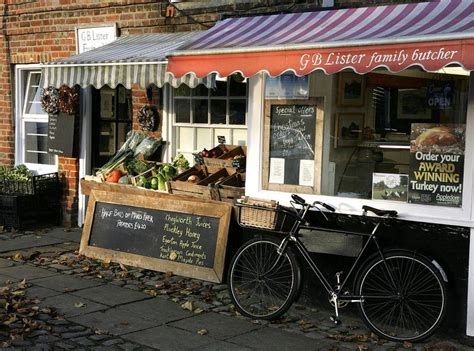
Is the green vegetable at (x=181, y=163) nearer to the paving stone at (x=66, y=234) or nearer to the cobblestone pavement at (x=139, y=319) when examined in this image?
the cobblestone pavement at (x=139, y=319)

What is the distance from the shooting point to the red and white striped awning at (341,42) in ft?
14.9

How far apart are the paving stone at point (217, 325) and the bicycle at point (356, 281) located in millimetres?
161

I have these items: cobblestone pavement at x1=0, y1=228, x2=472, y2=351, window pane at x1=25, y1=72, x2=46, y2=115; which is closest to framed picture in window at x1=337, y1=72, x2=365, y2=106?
cobblestone pavement at x1=0, y1=228, x2=472, y2=351

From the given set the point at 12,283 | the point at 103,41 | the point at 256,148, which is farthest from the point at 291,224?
the point at 103,41

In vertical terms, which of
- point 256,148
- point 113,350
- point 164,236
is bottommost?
point 113,350

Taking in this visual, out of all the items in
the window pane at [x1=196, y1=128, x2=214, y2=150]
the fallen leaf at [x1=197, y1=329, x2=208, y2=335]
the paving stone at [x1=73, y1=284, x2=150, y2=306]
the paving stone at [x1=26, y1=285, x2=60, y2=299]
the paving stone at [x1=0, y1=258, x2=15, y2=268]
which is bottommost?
the fallen leaf at [x1=197, y1=329, x2=208, y2=335]

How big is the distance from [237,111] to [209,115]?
18.0 inches

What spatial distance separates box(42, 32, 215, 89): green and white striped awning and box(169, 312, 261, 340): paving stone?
2358 mm

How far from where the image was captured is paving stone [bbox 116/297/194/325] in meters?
5.77

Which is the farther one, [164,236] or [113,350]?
[164,236]

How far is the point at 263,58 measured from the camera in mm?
5410

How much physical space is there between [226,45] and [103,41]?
4.08 meters

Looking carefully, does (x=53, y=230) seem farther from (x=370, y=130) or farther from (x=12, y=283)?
(x=370, y=130)

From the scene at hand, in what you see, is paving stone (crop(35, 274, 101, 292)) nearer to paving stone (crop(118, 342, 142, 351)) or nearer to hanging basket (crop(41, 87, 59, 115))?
paving stone (crop(118, 342, 142, 351))
